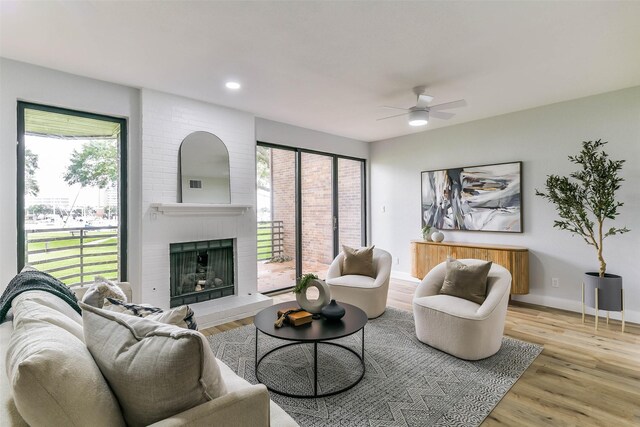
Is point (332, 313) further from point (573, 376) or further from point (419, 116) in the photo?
point (419, 116)

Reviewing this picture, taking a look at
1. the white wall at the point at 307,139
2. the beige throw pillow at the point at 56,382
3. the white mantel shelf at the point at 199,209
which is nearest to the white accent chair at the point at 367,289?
the white mantel shelf at the point at 199,209

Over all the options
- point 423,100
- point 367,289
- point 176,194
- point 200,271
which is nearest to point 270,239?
point 200,271

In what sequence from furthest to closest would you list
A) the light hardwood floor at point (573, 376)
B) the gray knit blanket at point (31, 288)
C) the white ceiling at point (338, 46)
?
the white ceiling at point (338, 46), the light hardwood floor at point (573, 376), the gray knit blanket at point (31, 288)

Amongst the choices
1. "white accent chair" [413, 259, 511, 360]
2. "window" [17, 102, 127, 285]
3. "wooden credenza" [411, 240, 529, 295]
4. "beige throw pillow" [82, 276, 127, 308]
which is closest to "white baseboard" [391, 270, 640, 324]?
"wooden credenza" [411, 240, 529, 295]

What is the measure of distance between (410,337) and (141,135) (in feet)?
11.6

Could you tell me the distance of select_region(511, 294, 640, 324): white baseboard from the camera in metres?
3.60

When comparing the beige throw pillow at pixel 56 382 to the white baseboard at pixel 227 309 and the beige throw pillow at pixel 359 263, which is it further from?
the beige throw pillow at pixel 359 263

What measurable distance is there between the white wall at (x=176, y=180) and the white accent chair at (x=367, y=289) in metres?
1.33

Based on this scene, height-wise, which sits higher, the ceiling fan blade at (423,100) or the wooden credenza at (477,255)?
the ceiling fan blade at (423,100)

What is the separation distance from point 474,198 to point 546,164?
3.24ft

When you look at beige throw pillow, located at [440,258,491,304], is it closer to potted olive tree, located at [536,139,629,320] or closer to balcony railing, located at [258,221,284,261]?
potted olive tree, located at [536,139,629,320]

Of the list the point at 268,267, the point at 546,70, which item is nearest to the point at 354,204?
the point at 268,267

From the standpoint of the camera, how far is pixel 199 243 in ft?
13.2

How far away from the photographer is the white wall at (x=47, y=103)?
2.81 metres
